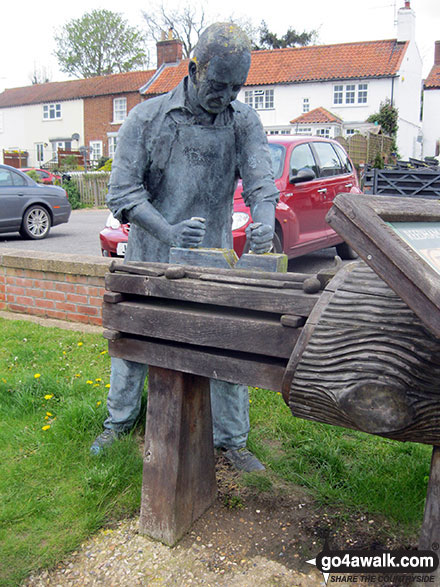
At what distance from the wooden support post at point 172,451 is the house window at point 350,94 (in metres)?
31.2

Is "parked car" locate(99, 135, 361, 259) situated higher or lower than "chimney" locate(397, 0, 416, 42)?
lower

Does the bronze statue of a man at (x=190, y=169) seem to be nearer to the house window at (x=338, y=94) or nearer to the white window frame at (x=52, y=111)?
the house window at (x=338, y=94)

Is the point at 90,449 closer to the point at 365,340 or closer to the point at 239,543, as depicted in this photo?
the point at 239,543

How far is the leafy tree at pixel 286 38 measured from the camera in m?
43.3

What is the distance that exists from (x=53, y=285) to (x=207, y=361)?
3710 millimetres

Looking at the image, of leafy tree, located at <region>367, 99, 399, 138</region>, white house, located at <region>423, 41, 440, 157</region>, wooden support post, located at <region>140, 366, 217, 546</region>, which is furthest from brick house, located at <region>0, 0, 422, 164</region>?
wooden support post, located at <region>140, 366, 217, 546</region>

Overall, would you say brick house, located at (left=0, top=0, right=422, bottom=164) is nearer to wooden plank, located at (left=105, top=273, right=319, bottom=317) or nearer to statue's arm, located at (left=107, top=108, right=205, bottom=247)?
statue's arm, located at (left=107, top=108, right=205, bottom=247)

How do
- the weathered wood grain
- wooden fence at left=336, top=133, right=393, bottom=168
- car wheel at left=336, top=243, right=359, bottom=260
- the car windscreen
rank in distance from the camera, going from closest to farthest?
the weathered wood grain < the car windscreen < car wheel at left=336, top=243, right=359, bottom=260 < wooden fence at left=336, top=133, right=393, bottom=168

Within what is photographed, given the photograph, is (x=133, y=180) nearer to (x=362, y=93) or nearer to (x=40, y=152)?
(x=362, y=93)

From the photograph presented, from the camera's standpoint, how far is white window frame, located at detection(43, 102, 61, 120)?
134 feet

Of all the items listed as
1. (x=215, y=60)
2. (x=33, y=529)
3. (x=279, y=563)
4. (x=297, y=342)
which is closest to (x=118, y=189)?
(x=215, y=60)

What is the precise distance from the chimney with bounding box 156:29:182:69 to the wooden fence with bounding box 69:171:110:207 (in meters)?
16.3

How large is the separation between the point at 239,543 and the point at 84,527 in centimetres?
67

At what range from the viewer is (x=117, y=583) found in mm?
2260
